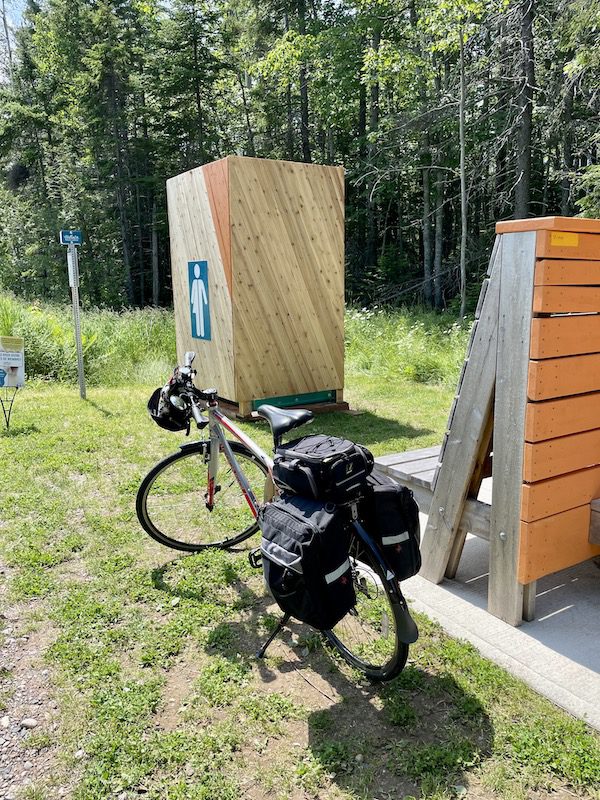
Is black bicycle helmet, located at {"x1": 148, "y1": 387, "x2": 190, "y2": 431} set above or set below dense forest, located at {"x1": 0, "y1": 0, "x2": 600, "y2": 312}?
below

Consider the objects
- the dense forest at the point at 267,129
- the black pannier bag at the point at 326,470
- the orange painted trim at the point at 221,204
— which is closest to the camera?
the black pannier bag at the point at 326,470

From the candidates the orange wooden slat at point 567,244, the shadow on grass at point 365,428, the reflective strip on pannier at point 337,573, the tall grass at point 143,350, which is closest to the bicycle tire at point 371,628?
the reflective strip on pannier at point 337,573

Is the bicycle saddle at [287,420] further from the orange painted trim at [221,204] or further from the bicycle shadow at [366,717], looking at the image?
the orange painted trim at [221,204]

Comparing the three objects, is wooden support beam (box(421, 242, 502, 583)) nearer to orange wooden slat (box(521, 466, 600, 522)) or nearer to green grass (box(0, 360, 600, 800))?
orange wooden slat (box(521, 466, 600, 522))

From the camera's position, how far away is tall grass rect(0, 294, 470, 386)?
9406 millimetres

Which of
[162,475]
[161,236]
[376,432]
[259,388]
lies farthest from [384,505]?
[161,236]

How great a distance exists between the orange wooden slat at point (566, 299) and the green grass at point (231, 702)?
1501mm

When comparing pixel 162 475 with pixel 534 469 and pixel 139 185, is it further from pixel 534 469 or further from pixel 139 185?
pixel 139 185

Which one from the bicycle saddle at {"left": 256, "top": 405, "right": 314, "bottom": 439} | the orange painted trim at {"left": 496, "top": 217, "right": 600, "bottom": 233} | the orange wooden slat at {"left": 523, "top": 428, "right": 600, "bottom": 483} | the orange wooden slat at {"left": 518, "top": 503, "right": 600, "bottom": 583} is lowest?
the orange wooden slat at {"left": 518, "top": 503, "right": 600, "bottom": 583}

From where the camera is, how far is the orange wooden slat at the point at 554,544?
9.02ft

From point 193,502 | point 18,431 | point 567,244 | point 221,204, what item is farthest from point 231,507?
point 221,204

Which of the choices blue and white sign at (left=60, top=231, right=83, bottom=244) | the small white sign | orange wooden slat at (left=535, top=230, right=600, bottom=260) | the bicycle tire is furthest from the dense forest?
the bicycle tire

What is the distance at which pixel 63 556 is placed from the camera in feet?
12.0

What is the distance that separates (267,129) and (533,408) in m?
24.7
